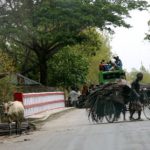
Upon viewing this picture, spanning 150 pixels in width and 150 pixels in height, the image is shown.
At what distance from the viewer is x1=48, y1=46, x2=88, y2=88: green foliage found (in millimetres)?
55844

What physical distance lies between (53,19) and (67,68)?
8430mm

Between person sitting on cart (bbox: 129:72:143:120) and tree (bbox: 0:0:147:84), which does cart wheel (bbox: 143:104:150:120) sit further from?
tree (bbox: 0:0:147:84)

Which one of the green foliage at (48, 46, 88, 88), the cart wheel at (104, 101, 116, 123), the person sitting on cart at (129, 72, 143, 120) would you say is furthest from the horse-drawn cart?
the green foliage at (48, 46, 88, 88)

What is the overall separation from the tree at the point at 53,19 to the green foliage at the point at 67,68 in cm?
466

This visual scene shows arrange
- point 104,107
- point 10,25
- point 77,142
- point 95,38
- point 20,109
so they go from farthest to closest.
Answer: point 95,38 < point 10,25 < point 104,107 < point 20,109 < point 77,142

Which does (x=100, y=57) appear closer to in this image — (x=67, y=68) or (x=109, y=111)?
(x=67, y=68)

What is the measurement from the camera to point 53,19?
48094 mm

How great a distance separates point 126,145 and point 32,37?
34.3m

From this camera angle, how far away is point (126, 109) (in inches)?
955

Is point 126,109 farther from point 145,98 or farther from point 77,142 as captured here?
point 77,142

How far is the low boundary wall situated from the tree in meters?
5.18

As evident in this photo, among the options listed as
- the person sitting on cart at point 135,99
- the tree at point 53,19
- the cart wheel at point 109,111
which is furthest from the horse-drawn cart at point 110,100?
the tree at point 53,19

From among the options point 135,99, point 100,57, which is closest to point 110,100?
point 135,99

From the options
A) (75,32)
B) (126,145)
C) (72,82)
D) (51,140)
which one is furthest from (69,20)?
(126,145)
